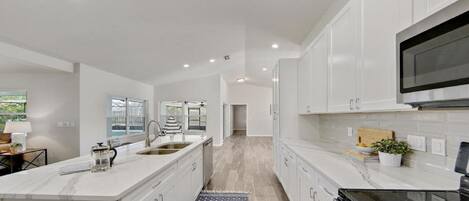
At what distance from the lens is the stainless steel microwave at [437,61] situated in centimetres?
90

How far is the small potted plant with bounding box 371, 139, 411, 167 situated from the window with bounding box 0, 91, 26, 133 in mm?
7061

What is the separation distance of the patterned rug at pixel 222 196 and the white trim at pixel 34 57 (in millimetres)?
3673

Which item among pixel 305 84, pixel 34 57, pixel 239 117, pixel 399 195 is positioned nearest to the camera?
pixel 399 195

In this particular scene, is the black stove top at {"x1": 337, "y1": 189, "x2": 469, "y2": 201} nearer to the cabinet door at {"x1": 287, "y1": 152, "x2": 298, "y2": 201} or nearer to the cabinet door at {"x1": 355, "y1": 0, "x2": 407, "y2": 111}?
the cabinet door at {"x1": 355, "y1": 0, "x2": 407, "y2": 111}

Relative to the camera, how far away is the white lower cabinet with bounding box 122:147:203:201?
171cm

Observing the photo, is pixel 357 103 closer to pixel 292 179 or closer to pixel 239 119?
pixel 292 179

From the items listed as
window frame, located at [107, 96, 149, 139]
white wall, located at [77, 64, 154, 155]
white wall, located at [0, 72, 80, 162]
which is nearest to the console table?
white wall, located at [0, 72, 80, 162]

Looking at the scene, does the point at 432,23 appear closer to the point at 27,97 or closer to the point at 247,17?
the point at 247,17

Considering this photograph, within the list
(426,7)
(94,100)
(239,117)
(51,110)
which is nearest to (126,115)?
(94,100)

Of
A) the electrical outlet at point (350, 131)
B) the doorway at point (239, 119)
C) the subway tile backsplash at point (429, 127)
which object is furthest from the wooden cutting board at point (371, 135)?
the doorway at point (239, 119)

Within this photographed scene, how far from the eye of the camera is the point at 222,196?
3.83 meters

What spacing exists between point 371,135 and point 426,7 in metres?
1.33

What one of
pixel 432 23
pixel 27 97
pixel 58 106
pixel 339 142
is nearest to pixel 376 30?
pixel 432 23

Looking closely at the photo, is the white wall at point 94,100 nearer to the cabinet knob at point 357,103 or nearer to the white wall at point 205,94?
the white wall at point 205,94
